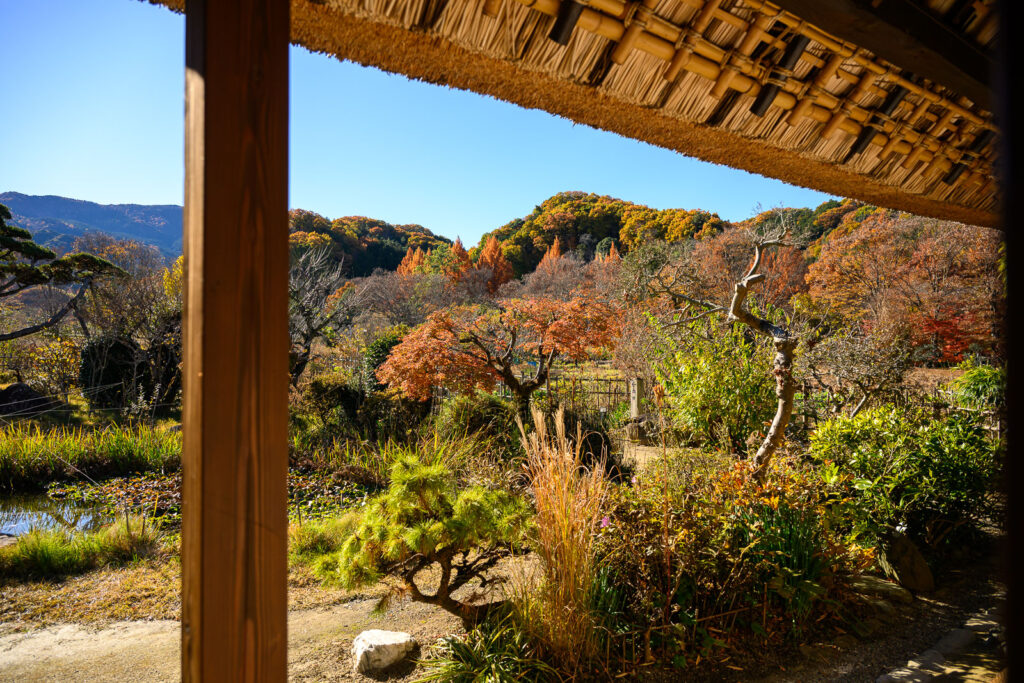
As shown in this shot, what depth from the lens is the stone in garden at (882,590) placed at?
114 inches

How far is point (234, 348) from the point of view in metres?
0.59

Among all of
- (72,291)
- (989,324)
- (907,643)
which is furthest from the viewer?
(72,291)

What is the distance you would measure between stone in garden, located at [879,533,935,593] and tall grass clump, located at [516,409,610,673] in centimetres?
202

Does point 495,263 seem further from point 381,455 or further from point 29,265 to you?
point 381,455

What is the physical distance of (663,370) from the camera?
6125 millimetres

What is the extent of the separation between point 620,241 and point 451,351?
18.4 m

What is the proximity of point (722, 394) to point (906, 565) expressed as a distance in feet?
7.23

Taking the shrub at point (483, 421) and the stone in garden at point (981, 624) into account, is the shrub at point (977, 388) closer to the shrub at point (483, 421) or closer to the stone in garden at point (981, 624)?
the stone in garden at point (981, 624)

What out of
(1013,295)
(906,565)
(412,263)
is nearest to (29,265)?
(1013,295)

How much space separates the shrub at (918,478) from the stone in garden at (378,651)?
8.15 feet

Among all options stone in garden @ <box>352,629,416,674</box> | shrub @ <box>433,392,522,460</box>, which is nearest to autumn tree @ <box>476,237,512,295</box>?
shrub @ <box>433,392,522,460</box>

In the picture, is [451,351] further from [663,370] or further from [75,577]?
[75,577]

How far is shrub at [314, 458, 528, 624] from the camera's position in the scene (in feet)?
7.36

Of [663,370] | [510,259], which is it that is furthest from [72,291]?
[510,259]
